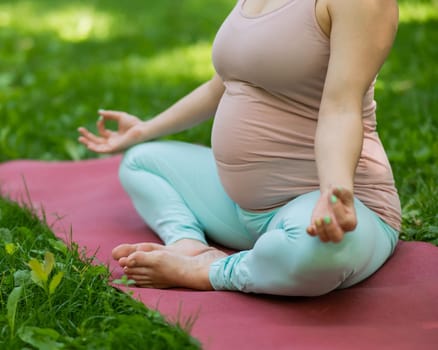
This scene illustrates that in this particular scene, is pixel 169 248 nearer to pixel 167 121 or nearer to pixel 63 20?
pixel 167 121

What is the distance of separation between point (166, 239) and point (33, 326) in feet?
2.11

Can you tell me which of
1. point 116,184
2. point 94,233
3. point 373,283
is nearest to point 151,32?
point 116,184

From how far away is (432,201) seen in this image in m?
2.67

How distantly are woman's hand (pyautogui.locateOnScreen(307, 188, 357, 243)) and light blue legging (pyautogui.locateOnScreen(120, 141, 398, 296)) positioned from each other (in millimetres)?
119

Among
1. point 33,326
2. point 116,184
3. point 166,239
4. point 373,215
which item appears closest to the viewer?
point 33,326

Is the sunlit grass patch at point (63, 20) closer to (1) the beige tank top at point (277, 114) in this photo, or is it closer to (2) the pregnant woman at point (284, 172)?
(2) the pregnant woman at point (284, 172)

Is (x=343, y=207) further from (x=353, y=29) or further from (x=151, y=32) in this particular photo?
(x=151, y=32)

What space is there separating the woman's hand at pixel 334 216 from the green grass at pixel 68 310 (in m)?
0.35

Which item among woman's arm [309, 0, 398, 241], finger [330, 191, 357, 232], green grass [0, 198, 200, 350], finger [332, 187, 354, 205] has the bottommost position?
green grass [0, 198, 200, 350]

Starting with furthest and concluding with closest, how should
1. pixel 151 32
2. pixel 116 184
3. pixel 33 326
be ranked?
pixel 151 32
pixel 116 184
pixel 33 326

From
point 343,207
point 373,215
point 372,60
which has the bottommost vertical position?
point 373,215

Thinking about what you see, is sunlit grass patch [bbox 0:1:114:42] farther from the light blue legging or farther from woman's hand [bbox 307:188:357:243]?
woman's hand [bbox 307:188:357:243]

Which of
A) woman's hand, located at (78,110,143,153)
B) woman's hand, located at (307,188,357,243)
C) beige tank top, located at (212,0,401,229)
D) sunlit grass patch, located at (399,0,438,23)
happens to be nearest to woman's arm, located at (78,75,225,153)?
woman's hand, located at (78,110,143,153)

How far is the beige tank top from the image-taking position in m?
2.12
